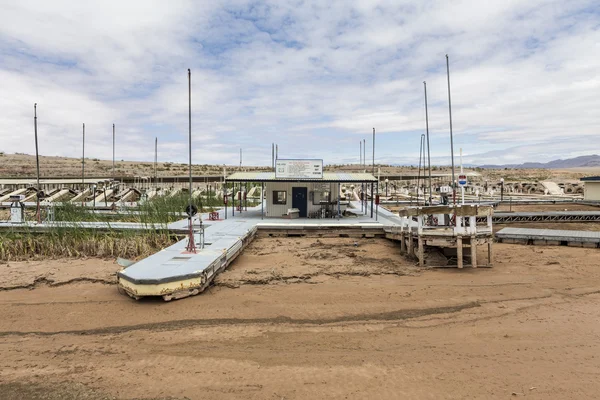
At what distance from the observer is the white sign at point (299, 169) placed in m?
21.7

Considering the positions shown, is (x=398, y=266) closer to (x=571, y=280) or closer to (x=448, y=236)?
(x=448, y=236)

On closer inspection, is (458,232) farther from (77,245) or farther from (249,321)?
(77,245)

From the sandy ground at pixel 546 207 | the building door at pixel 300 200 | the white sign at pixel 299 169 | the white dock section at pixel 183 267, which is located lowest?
the white dock section at pixel 183 267

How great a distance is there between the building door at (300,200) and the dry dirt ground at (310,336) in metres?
10.2

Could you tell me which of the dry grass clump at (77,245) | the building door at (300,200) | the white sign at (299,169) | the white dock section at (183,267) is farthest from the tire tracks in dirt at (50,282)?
the building door at (300,200)

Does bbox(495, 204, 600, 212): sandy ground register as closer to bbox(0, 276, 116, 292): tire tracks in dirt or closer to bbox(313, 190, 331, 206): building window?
bbox(313, 190, 331, 206): building window

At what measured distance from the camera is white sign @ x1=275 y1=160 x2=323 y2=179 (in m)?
21.7

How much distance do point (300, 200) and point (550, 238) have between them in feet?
38.8

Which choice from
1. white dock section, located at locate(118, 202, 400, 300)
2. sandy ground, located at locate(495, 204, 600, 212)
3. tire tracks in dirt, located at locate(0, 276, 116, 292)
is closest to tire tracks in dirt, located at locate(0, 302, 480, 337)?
white dock section, located at locate(118, 202, 400, 300)

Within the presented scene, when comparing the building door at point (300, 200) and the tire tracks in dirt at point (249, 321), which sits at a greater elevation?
the building door at point (300, 200)

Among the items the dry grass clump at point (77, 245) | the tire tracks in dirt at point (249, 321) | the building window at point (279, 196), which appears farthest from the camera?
the building window at point (279, 196)

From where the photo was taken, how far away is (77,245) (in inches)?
609

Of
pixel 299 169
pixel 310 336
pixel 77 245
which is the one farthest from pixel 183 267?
pixel 299 169

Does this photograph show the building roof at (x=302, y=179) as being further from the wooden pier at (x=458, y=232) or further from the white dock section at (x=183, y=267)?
the wooden pier at (x=458, y=232)
